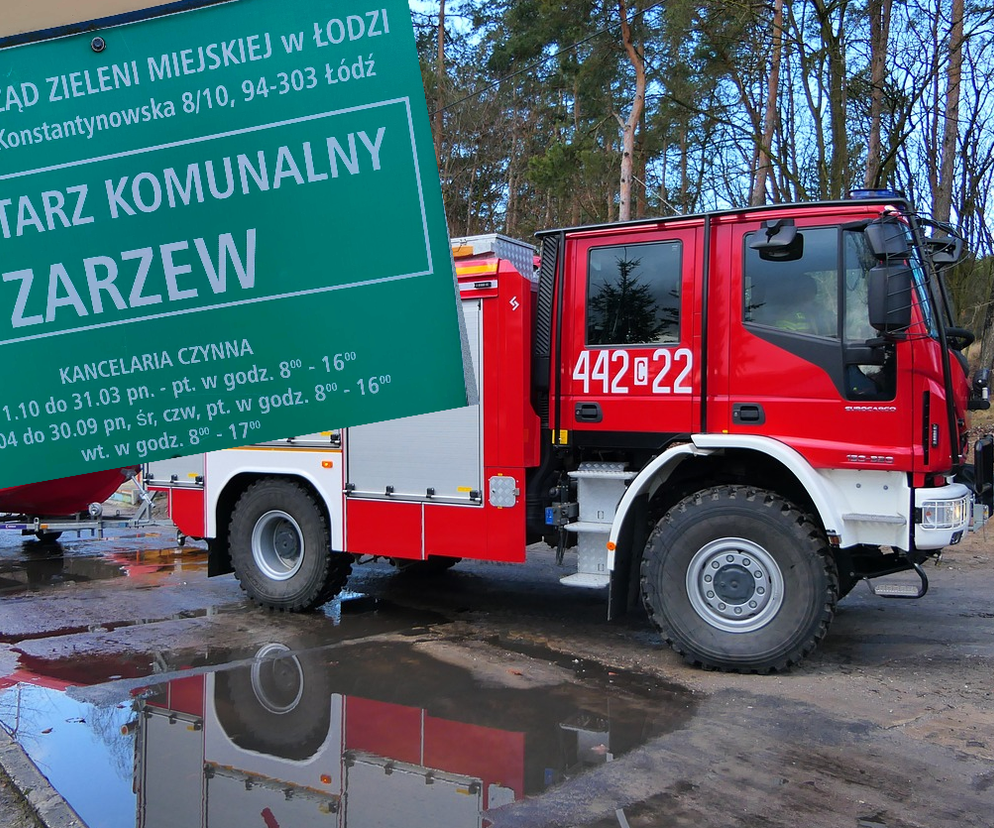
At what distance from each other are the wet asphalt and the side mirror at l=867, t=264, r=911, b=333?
2322 millimetres

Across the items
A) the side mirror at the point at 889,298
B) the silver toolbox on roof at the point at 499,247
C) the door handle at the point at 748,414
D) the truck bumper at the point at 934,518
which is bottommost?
the truck bumper at the point at 934,518

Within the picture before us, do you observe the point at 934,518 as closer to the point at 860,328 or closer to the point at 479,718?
the point at 860,328

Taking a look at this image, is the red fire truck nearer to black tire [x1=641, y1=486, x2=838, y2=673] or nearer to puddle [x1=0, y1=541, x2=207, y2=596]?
black tire [x1=641, y1=486, x2=838, y2=673]

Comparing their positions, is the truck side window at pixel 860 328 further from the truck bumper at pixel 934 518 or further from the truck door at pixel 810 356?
the truck bumper at pixel 934 518

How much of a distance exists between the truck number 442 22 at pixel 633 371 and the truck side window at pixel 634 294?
10cm

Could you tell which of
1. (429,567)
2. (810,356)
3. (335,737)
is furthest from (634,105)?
(335,737)

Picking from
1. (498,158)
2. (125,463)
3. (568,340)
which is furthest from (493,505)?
(498,158)

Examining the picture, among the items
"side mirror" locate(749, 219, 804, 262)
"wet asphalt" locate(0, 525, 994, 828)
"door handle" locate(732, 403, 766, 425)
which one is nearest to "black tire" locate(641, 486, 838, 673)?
"wet asphalt" locate(0, 525, 994, 828)

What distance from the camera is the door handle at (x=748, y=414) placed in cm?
593

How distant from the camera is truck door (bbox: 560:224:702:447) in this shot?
20.4ft

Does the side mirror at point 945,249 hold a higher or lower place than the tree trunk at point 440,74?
lower

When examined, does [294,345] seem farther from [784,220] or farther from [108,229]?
[784,220]

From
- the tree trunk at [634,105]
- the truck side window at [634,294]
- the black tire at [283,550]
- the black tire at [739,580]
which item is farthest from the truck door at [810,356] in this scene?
the tree trunk at [634,105]

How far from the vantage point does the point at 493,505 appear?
681 centimetres
